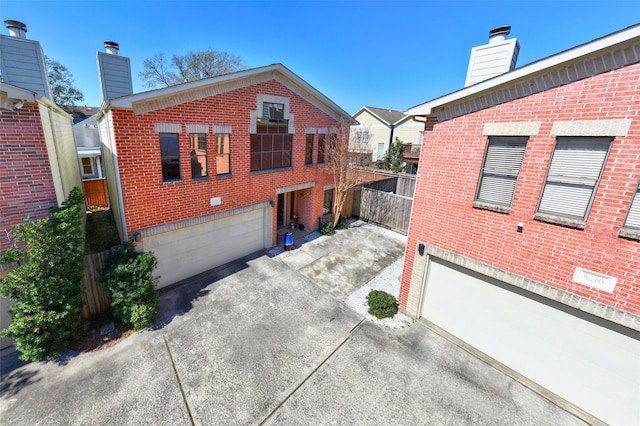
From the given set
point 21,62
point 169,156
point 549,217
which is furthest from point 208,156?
point 549,217

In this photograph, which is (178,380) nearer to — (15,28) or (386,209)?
(15,28)

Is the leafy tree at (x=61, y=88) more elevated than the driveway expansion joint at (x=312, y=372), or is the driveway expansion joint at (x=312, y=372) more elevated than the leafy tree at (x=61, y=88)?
the leafy tree at (x=61, y=88)

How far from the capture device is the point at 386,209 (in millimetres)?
15977

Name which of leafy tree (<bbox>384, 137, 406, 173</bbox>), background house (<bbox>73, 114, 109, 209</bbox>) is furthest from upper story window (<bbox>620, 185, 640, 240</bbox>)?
leafy tree (<bbox>384, 137, 406, 173</bbox>)

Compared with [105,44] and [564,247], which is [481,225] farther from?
[105,44]

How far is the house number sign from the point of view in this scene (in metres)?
4.98

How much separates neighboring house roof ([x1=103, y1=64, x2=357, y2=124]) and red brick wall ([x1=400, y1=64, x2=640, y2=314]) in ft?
22.3

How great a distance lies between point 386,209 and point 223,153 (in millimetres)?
10217

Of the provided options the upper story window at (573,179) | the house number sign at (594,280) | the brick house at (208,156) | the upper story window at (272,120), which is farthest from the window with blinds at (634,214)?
the upper story window at (272,120)

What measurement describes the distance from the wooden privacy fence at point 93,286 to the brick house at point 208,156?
101cm

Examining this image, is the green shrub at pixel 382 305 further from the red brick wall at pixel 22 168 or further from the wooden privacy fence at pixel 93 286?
the red brick wall at pixel 22 168

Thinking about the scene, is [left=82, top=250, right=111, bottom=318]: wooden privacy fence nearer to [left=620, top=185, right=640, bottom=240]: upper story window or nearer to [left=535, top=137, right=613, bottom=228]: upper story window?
[left=535, top=137, right=613, bottom=228]: upper story window

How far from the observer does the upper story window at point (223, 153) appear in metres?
9.51

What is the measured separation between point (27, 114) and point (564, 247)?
12.2 metres
